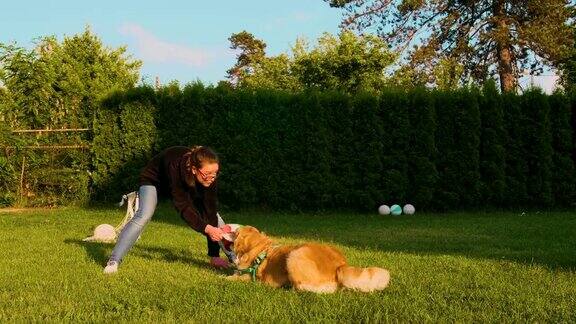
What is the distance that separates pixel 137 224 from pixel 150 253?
164 centimetres

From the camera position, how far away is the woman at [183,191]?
240 inches

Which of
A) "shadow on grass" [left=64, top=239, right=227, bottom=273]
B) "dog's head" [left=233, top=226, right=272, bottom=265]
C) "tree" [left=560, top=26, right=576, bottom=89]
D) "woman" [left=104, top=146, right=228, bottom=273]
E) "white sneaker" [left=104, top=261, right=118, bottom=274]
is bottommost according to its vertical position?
"shadow on grass" [left=64, top=239, right=227, bottom=273]

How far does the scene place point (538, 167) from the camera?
1570cm

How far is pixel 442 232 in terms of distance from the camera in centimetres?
1101

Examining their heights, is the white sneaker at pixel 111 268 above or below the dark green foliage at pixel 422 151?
below

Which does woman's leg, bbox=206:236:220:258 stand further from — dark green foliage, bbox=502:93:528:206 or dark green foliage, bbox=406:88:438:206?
dark green foliage, bbox=502:93:528:206

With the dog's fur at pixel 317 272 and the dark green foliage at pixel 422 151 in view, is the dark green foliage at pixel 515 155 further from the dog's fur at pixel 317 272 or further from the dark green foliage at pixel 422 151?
the dog's fur at pixel 317 272

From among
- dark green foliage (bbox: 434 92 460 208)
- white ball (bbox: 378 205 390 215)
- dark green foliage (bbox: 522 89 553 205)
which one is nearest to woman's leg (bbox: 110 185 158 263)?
white ball (bbox: 378 205 390 215)

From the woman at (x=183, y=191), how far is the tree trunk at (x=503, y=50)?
63.7ft

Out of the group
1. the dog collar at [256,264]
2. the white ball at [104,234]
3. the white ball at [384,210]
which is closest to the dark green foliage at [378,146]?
the white ball at [384,210]

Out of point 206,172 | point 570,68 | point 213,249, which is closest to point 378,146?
point 213,249

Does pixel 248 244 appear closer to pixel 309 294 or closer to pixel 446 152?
pixel 309 294

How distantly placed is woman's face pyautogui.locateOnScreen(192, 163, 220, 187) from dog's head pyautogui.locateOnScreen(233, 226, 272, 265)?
1.99 feet

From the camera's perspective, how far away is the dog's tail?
16.8 ft
